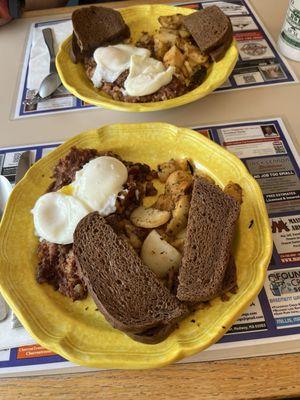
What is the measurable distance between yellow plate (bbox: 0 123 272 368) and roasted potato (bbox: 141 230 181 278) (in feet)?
0.41

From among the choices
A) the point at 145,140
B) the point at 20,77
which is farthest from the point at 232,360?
the point at 20,77

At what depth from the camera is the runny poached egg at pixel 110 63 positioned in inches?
52.6

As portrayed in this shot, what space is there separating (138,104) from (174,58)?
0.77ft

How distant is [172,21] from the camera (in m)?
1.49

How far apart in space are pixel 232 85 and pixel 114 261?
0.86 m

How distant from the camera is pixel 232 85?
1.44 metres

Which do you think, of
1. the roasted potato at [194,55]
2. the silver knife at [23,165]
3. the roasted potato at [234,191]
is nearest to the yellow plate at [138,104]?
the roasted potato at [194,55]

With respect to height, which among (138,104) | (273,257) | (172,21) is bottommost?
(273,257)

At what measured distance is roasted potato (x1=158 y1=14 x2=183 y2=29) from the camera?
4.87ft

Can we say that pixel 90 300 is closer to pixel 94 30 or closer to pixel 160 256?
pixel 160 256

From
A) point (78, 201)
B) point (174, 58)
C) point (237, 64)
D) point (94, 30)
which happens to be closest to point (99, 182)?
point (78, 201)

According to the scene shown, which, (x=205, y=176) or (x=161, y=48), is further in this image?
(x=161, y=48)

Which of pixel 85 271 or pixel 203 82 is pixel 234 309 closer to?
pixel 85 271

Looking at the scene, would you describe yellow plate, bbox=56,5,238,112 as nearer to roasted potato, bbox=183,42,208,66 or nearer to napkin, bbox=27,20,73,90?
roasted potato, bbox=183,42,208,66
